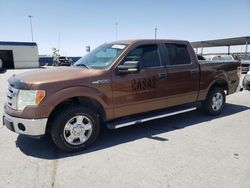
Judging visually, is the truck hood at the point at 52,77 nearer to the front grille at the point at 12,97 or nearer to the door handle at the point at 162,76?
the front grille at the point at 12,97

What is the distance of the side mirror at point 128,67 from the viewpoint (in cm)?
405

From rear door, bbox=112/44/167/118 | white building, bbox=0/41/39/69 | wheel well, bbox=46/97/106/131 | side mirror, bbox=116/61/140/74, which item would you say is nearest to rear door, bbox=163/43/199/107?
rear door, bbox=112/44/167/118

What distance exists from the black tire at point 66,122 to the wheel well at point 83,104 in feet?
0.33

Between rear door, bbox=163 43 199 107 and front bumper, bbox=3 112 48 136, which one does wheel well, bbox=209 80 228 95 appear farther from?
front bumper, bbox=3 112 48 136

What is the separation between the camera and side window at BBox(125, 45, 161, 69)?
4.54 metres

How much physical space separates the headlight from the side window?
181 centimetres

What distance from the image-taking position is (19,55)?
40.2m

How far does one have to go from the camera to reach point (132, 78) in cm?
434

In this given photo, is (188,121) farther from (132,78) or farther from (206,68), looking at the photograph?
(132,78)

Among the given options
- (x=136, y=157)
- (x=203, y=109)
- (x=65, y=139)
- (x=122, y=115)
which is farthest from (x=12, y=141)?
(x=203, y=109)

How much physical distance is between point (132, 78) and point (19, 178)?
2.49 m

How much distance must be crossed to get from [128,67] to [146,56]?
2.70ft

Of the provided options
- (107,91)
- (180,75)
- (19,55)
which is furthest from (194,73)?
(19,55)

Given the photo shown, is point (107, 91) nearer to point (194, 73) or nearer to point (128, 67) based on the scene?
point (128, 67)
